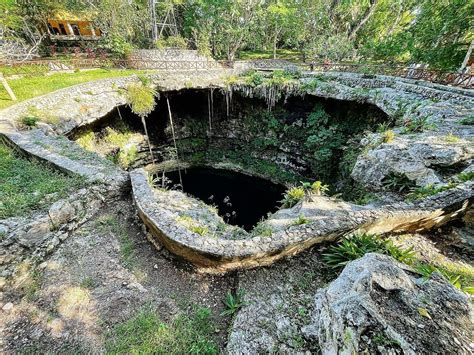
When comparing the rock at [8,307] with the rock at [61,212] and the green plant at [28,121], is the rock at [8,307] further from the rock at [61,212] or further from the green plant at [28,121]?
the green plant at [28,121]

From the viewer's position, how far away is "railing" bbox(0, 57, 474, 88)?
485 inches

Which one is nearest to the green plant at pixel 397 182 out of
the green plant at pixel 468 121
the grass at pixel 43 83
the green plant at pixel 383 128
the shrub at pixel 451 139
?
the shrub at pixel 451 139

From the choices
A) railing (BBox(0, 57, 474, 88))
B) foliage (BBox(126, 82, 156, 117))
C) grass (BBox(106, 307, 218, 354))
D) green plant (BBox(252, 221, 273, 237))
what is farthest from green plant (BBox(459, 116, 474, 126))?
foliage (BBox(126, 82, 156, 117))

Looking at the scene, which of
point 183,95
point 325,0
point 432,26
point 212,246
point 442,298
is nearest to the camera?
point 442,298

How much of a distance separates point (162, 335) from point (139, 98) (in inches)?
475

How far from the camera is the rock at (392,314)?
224cm

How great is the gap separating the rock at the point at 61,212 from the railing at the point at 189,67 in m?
13.1

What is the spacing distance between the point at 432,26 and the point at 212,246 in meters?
20.7

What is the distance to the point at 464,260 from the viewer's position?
488 cm

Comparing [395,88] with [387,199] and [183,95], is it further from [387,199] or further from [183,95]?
[183,95]

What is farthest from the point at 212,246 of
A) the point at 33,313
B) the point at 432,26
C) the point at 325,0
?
the point at 325,0

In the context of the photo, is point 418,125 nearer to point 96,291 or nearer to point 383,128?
point 383,128

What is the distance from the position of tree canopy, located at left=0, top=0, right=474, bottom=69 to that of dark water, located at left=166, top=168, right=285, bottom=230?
12263 mm

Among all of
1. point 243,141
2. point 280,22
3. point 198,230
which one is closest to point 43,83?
point 243,141
